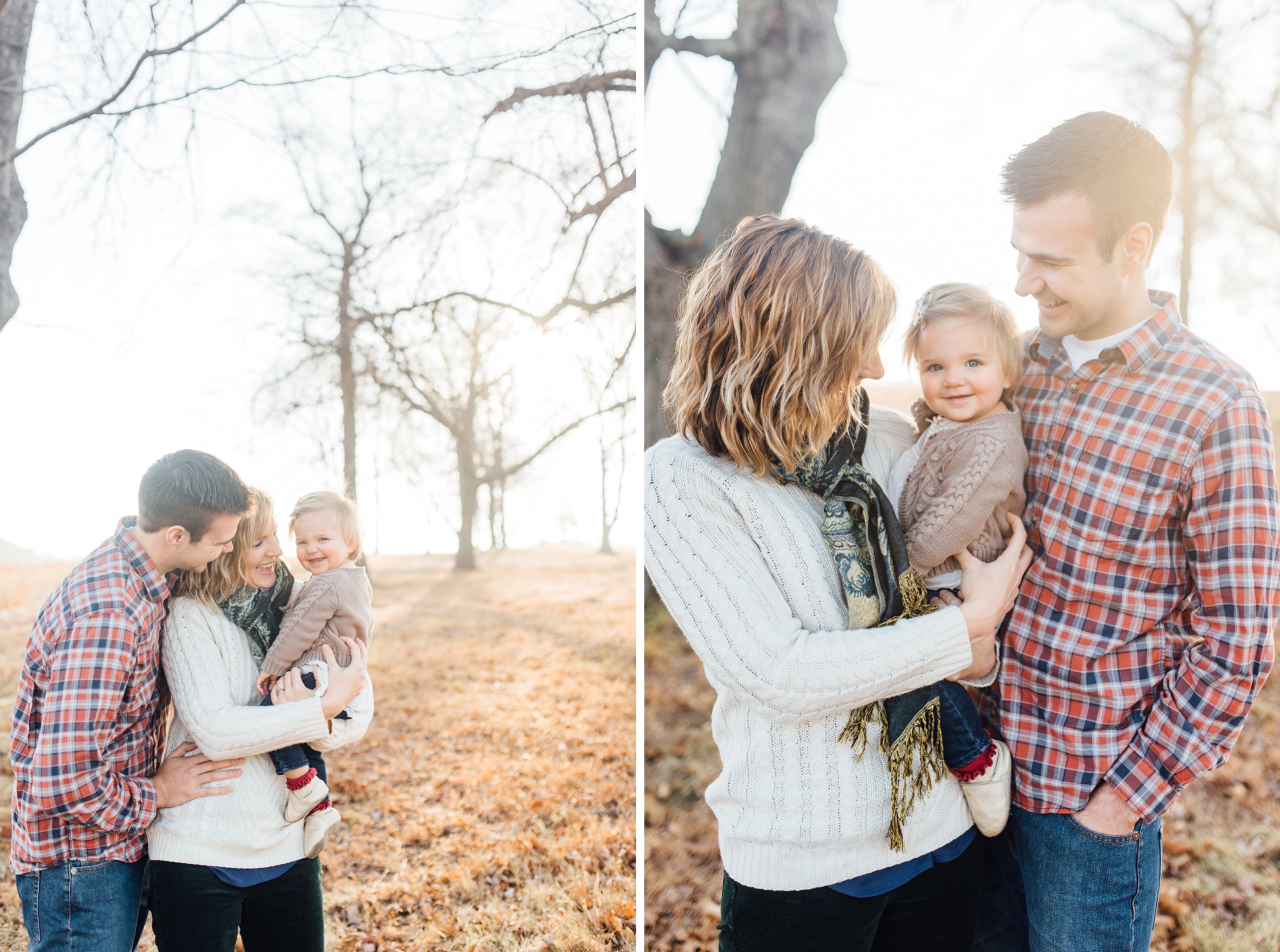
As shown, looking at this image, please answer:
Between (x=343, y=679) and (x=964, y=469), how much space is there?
145cm

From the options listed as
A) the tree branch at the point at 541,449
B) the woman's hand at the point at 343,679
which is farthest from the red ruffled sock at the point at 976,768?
the tree branch at the point at 541,449

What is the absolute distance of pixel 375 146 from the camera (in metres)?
4.86

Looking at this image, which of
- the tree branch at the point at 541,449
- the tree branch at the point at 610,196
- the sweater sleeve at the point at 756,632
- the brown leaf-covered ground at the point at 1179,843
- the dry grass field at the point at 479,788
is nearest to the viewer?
the sweater sleeve at the point at 756,632

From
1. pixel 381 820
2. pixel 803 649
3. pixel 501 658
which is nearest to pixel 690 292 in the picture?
pixel 803 649

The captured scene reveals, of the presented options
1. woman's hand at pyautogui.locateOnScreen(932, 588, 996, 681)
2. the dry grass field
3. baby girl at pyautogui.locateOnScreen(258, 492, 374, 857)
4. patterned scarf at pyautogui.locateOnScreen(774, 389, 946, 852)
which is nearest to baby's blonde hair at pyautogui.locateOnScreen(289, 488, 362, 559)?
baby girl at pyautogui.locateOnScreen(258, 492, 374, 857)

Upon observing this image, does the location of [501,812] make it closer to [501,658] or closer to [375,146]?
[501,658]

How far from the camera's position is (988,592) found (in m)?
1.44

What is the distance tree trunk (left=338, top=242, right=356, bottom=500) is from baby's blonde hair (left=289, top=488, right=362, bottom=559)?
3.52 m

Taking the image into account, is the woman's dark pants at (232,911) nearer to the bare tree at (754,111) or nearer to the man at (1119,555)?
the man at (1119,555)

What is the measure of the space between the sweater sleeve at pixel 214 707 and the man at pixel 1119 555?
5.03 feet

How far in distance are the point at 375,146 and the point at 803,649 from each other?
477 cm

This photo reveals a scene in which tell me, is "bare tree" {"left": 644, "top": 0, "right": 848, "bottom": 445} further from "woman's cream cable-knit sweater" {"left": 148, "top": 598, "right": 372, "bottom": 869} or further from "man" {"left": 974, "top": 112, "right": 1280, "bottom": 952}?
"woman's cream cable-knit sweater" {"left": 148, "top": 598, "right": 372, "bottom": 869}

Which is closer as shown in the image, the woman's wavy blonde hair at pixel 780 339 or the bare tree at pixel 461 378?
the woman's wavy blonde hair at pixel 780 339

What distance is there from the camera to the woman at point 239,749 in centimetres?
161
